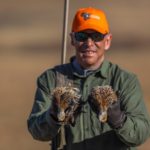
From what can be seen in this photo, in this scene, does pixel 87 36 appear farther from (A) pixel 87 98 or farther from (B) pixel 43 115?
(B) pixel 43 115

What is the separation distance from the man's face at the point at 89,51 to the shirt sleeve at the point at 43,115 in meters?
0.22

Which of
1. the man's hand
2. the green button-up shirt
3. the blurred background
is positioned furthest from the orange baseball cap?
the blurred background

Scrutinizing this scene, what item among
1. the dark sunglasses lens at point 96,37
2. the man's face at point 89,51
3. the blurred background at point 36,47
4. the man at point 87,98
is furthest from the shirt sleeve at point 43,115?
the blurred background at point 36,47

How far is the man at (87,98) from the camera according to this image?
13.9ft

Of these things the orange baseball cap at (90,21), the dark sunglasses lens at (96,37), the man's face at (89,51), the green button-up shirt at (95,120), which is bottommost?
the green button-up shirt at (95,120)

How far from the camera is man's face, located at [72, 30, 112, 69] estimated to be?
14.2ft

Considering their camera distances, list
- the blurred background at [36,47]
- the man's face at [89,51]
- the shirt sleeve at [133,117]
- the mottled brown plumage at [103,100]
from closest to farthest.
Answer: the mottled brown plumage at [103,100] < the shirt sleeve at [133,117] < the man's face at [89,51] < the blurred background at [36,47]

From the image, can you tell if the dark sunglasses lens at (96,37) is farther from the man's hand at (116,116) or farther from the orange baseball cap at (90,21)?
the man's hand at (116,116)

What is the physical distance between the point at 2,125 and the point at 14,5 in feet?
3.68

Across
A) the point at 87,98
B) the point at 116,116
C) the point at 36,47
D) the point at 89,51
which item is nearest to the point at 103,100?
the point at 116,116

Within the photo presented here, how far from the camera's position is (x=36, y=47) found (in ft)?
22.4

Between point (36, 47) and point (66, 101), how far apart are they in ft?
9.32

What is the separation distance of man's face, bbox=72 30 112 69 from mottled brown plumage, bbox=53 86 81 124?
295mm

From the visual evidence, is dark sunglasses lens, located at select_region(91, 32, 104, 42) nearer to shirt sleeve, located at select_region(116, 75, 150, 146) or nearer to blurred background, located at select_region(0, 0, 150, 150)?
shirt sleeve, located at select_region(116, 75, 150, 146)
